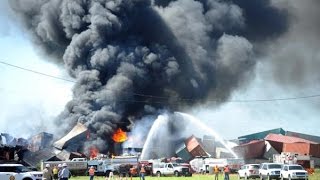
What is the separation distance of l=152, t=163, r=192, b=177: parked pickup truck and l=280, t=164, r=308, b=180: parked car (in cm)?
1333

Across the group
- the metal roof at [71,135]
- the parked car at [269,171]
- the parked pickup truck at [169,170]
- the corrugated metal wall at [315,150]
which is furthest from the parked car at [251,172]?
the corrugated metal wall at [315,150]

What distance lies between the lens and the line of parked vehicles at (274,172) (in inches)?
1471

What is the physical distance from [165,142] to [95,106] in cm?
1228

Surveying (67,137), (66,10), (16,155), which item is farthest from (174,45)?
(16,155)

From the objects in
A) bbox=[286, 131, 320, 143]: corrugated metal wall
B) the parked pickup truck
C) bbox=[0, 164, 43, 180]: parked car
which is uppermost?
bbox=[286, 131, 320, 143]: corrugated metal wall

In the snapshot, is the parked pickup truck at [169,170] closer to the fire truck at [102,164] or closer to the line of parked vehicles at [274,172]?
the fire truck at [102,164]

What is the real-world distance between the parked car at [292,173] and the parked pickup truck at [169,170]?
13.3 metres

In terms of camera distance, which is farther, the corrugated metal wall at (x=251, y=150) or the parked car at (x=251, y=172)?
the corrugated metal wall at (x=251, y=150)

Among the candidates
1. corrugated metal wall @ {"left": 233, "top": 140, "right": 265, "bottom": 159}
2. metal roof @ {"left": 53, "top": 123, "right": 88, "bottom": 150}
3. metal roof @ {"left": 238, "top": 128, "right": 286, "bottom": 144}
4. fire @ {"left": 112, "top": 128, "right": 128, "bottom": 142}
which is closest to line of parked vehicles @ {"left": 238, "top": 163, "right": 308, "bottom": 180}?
corrugated metal wall @ {"left": 233, "top": 140, "right": 265, "bottom": 159}

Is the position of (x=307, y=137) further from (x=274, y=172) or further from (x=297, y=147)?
(x=274, y=172)

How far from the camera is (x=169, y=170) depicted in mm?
50469

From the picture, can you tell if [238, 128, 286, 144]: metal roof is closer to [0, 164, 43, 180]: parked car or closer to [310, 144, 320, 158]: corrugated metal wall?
[310, 144, 320, 158]: corrugated metal wall

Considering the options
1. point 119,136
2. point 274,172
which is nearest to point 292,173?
point 274,172

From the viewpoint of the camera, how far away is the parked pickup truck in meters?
49.9
